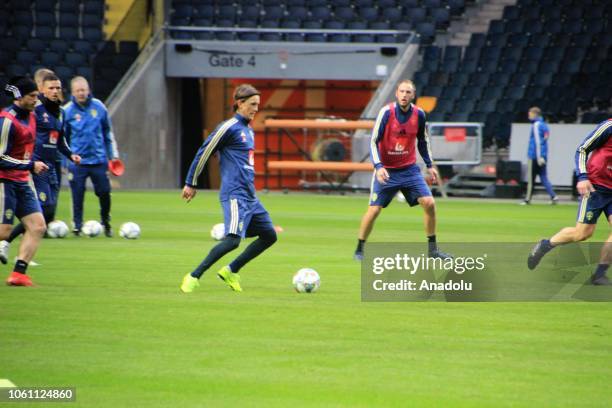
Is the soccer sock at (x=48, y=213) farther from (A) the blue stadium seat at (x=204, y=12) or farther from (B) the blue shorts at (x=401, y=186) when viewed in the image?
(A) the blue stadium seat at (x=204, y=12)

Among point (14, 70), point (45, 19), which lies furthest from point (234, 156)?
point (45, 19)

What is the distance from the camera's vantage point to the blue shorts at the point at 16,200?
12.0 meters

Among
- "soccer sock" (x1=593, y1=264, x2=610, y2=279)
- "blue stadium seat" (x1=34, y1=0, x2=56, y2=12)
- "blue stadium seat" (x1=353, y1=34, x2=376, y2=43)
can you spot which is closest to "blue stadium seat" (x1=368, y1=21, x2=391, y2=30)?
"blue stadium seat" (x1=353, y1=34, x2=376, y2=43)

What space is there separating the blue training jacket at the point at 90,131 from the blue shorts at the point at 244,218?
6.88 metres

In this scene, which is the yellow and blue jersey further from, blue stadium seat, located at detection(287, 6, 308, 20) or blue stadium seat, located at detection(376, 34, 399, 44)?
blue stadium seat, located at detection(287, 6, 308, 20)

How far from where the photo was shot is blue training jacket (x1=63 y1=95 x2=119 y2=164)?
18.5 metres

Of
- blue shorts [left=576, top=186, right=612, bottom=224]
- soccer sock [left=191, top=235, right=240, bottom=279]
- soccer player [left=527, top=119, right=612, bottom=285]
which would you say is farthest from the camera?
blue shorts [left=576, top=186, right=612, bottom=224]

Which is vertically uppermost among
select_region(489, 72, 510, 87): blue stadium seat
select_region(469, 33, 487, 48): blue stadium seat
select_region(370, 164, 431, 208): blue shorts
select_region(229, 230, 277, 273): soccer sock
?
select_region(469, 33, 487, 48): blue stadium seat

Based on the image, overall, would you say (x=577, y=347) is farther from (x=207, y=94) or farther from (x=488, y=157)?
(x=207, y=94)

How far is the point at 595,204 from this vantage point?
41.9ft

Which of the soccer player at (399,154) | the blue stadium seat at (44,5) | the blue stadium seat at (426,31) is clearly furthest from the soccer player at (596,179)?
the blue stadium seat at (44,5)

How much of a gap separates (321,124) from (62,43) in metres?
10.7

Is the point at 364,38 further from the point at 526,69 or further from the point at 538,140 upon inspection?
the point at 538,140

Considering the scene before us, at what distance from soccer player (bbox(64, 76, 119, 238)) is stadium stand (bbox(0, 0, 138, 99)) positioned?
21.5 m
